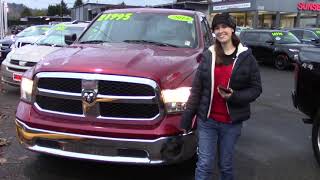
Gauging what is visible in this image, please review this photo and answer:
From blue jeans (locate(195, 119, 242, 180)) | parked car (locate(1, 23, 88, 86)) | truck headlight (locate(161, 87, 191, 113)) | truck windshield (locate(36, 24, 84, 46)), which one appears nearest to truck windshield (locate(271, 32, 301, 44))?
truck windshield (locate(36, 24, 84, 46))

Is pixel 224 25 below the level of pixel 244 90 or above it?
above

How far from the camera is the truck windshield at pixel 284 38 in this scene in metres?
20.8

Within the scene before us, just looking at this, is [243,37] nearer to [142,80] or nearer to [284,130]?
[284,130]

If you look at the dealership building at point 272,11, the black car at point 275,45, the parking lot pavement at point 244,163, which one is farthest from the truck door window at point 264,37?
the dealership building at point 272,11

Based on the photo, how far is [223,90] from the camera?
4008 mm

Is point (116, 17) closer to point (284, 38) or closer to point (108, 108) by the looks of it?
point (108, 108)

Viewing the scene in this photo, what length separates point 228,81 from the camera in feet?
13.5

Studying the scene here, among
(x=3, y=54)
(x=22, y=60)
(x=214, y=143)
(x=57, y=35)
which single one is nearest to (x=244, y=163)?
(x=214, y=143)

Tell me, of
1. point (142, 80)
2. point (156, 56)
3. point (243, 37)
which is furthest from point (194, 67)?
point (243, 37)

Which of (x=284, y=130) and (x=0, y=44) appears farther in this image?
(x=0, y=44)

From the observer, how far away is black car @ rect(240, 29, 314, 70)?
19922 millimetres

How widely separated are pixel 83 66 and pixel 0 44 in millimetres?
13612

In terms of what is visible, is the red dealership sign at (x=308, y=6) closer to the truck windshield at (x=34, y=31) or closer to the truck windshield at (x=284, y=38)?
the truck windshield at (x=284, y=38)

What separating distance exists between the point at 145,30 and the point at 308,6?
168ft
